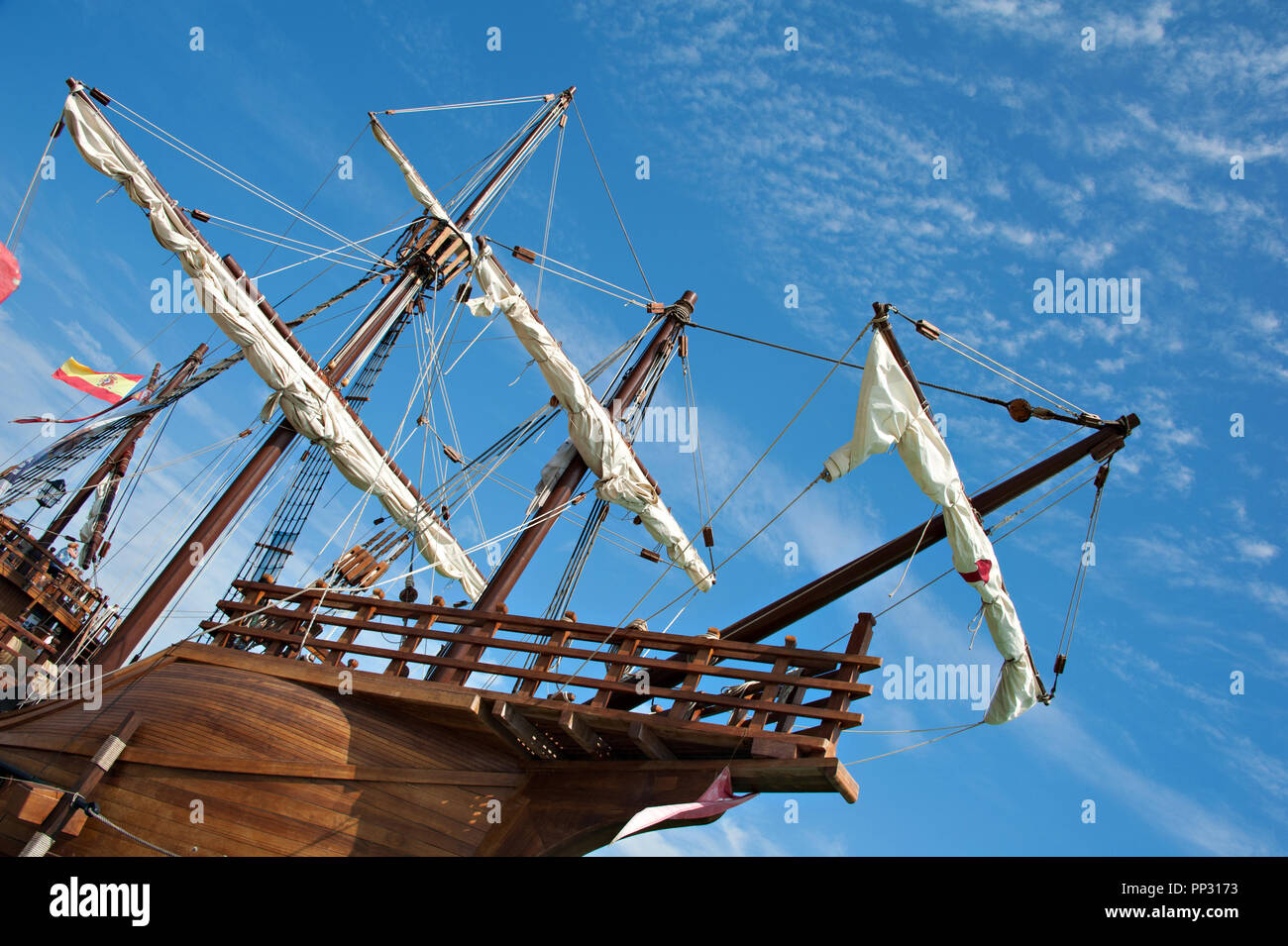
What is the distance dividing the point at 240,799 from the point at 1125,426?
1102cm

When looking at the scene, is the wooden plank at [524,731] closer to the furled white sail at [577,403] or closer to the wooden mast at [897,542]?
the wooden mast at [897,542]

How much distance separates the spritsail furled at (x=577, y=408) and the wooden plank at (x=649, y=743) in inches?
225

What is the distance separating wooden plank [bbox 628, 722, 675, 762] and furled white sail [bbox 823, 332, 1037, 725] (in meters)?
3.95

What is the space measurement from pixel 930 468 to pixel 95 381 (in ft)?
88.5

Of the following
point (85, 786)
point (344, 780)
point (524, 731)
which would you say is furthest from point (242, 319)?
point (524, 731)

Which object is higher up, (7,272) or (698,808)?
(7,272)

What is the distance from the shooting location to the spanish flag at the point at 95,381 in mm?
27172

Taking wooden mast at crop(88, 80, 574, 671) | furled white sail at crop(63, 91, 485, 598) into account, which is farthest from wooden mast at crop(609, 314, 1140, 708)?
wooden mast at crop(88, 80, 574, 671)

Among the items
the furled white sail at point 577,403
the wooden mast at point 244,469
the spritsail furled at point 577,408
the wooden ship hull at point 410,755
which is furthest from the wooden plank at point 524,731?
the wooden mast at point 244,469

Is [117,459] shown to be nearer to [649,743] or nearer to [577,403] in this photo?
[577,403]

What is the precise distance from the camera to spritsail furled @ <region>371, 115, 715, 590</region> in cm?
1515

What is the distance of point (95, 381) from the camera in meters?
27.4

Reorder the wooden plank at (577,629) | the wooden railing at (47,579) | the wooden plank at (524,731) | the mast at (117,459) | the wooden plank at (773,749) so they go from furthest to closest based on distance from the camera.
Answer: the mast at (117,459) → the wooden railing at (47,579) → the wooden plank at (524,731) → the wooden plank at (577,629) → the wooden plank at (773,749)

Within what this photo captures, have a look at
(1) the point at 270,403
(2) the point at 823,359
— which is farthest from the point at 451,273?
(2) the point at 823,359
